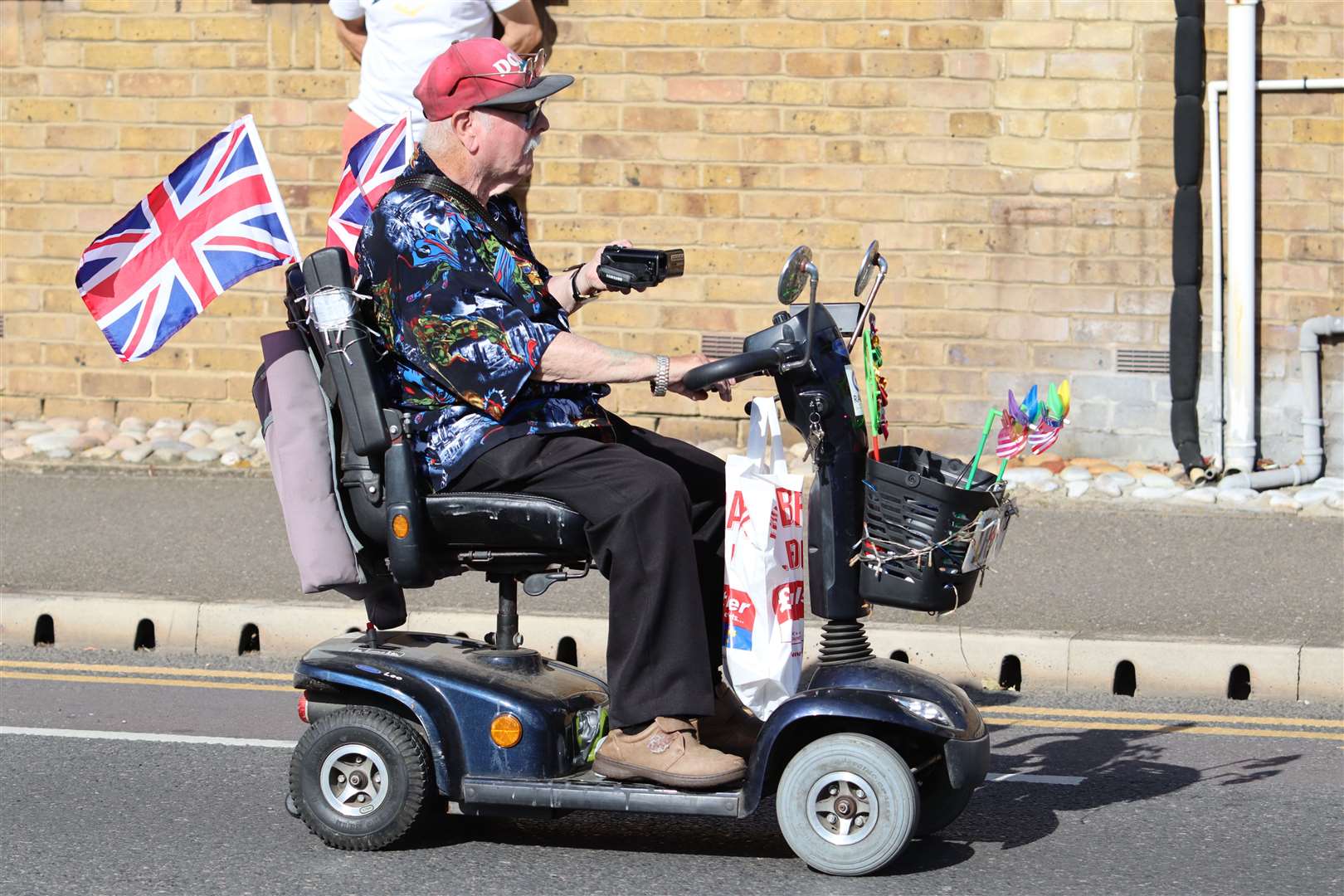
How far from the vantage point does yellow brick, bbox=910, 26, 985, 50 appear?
10.3 meters

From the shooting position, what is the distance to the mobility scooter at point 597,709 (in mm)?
4402

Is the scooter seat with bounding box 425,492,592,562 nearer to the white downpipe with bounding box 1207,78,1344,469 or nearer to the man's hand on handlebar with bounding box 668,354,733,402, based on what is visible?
the man's hand on handlebar with bounding box 668,354,733,402

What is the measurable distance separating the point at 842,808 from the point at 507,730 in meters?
0.81

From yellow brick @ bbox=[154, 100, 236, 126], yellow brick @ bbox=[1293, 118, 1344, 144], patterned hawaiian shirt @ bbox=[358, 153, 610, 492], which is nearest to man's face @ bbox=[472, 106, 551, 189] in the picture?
patterned hawaiian shirt @ bbox=[358, 153, 610, 492]

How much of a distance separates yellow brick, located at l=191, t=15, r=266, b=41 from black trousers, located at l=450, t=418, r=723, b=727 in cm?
695

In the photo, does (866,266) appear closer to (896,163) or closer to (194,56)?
(896,163)

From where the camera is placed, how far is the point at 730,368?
4.29 m

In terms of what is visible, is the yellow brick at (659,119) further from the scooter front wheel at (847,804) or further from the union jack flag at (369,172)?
the scooter front wheel at (847,804)

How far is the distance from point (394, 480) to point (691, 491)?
2.46ft

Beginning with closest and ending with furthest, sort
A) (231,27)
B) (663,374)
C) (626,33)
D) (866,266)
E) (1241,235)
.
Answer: (663,374) → (866,266) → (1241,235) → (626,33) → (231,27)

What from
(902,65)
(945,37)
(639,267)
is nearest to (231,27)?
(902,65)

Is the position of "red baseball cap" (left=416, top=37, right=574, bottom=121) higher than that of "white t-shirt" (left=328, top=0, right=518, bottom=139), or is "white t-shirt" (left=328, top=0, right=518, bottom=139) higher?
"white t-shirt" (left=328, top=0, right=518, bottom=139)

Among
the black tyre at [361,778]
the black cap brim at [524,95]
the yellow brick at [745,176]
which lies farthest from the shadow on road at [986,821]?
the yellow brick at [745,176]

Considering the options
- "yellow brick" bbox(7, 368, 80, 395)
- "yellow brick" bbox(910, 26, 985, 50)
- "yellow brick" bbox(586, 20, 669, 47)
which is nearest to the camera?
"yellow brick" bbox(910, 26, 985, 50)
